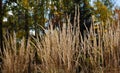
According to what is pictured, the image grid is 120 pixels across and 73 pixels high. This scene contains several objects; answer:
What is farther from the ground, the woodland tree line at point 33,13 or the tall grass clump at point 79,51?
the woodland tree line at point 33,13

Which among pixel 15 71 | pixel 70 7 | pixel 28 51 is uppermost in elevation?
pixel 70 7

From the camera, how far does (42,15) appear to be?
1405 cm

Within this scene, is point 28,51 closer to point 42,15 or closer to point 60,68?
point 60,68

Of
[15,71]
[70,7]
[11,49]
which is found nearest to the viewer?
[15,71]

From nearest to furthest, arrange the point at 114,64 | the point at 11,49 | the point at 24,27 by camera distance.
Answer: the point at 114,64 < the point at 11,49 < the point at 24,27

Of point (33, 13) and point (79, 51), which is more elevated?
point (33, 13)

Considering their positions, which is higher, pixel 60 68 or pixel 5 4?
pixel 5 4

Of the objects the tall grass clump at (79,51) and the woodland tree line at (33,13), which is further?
the woodland tree line at (33,13)

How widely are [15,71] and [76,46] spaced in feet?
3.79

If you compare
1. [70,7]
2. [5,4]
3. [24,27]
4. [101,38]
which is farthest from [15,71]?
[70,7]

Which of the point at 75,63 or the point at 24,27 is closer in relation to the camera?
the point at 75,63

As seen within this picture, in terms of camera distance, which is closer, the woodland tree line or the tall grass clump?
the tall grass clump

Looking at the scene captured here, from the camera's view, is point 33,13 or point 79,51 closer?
point 79,51

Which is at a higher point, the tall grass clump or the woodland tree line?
the woodland tree line
